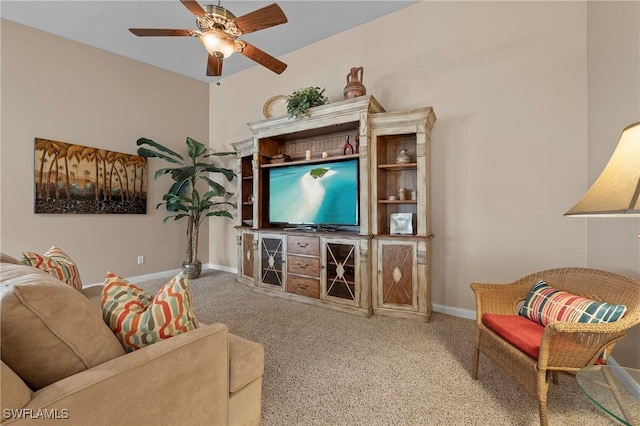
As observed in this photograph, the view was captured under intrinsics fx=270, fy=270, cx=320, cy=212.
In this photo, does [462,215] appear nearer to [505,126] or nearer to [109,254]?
[505,126]

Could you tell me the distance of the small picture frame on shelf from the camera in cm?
291

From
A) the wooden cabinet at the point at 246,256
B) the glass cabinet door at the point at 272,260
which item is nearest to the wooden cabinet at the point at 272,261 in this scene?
the glass cabinet door at the point at 272,260

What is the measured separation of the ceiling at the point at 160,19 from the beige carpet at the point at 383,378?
3.55 m

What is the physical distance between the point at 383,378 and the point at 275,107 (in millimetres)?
3601

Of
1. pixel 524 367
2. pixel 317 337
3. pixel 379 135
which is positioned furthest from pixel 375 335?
pixel 379 135

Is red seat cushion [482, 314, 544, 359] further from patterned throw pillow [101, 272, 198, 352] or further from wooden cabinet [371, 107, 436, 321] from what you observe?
patterned throw pillow [101, 272, 198, 352]

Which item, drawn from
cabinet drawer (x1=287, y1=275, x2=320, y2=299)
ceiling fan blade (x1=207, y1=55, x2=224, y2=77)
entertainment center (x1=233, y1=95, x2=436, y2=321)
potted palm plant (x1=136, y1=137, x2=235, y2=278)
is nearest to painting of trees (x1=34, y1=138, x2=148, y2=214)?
potted palm plant (x1=136, y1=137, x2=235, y2=278)

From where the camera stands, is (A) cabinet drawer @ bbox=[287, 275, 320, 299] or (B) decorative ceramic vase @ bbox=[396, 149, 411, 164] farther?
(A) cabinet drawer @ bbox=[287, 275, 320, 299]

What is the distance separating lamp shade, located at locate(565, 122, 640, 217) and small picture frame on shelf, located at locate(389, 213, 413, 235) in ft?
6.17

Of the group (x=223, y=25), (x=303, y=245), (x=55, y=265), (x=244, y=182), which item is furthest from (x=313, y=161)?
(x=55, y=265)

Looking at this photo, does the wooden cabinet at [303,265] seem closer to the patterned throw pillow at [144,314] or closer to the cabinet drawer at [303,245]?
the cabinet drawer at [303,245]

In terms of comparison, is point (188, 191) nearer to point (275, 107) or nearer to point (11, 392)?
point (275, 107)

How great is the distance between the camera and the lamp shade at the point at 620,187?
85cm

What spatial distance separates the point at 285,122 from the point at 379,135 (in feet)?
4.02
